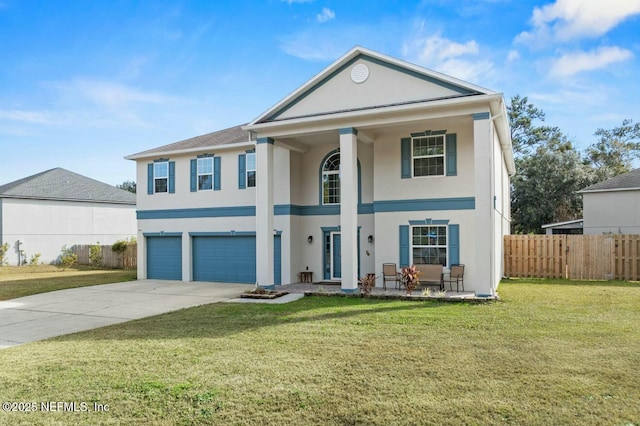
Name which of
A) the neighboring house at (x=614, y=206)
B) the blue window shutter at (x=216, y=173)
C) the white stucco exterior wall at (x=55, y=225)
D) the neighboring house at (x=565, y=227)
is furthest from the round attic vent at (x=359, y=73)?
the white stucco exterior wall at (x=55, y=225)

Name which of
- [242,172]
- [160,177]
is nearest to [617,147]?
[242,172]

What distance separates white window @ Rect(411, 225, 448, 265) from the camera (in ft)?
45.1

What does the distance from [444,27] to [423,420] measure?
49.3 feet

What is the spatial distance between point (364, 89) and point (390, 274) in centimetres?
578

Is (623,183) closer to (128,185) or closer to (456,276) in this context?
(456,276)

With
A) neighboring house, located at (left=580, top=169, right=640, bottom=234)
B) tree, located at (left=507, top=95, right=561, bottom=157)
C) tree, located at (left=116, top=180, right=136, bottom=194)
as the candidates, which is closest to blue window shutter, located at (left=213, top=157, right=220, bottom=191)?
neighboring house, located at (left=580, top=169, right=640, bottom=234)

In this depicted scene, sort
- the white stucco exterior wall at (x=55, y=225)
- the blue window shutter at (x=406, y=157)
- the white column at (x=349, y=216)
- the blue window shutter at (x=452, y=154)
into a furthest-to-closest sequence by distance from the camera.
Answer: the white stucco exterior wall at (x=55, y=225) < the blue window shutter at (x=406, y=157) < the blue window shutter at (x=452, y=154) < the white column at (x=349, y=216)

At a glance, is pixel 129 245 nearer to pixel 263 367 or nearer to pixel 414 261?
pixel 414 261

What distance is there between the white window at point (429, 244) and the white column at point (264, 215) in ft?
15.4

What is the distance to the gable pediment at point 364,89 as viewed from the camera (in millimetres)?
12219

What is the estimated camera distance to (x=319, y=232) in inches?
641

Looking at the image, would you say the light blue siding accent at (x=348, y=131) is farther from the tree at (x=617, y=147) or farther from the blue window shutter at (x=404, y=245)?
the tree at (x=617, y=147)

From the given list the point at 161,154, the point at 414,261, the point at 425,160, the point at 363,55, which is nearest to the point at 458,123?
the point at 425,160

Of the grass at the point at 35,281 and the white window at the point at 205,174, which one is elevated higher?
the white window at the point at 205,174
